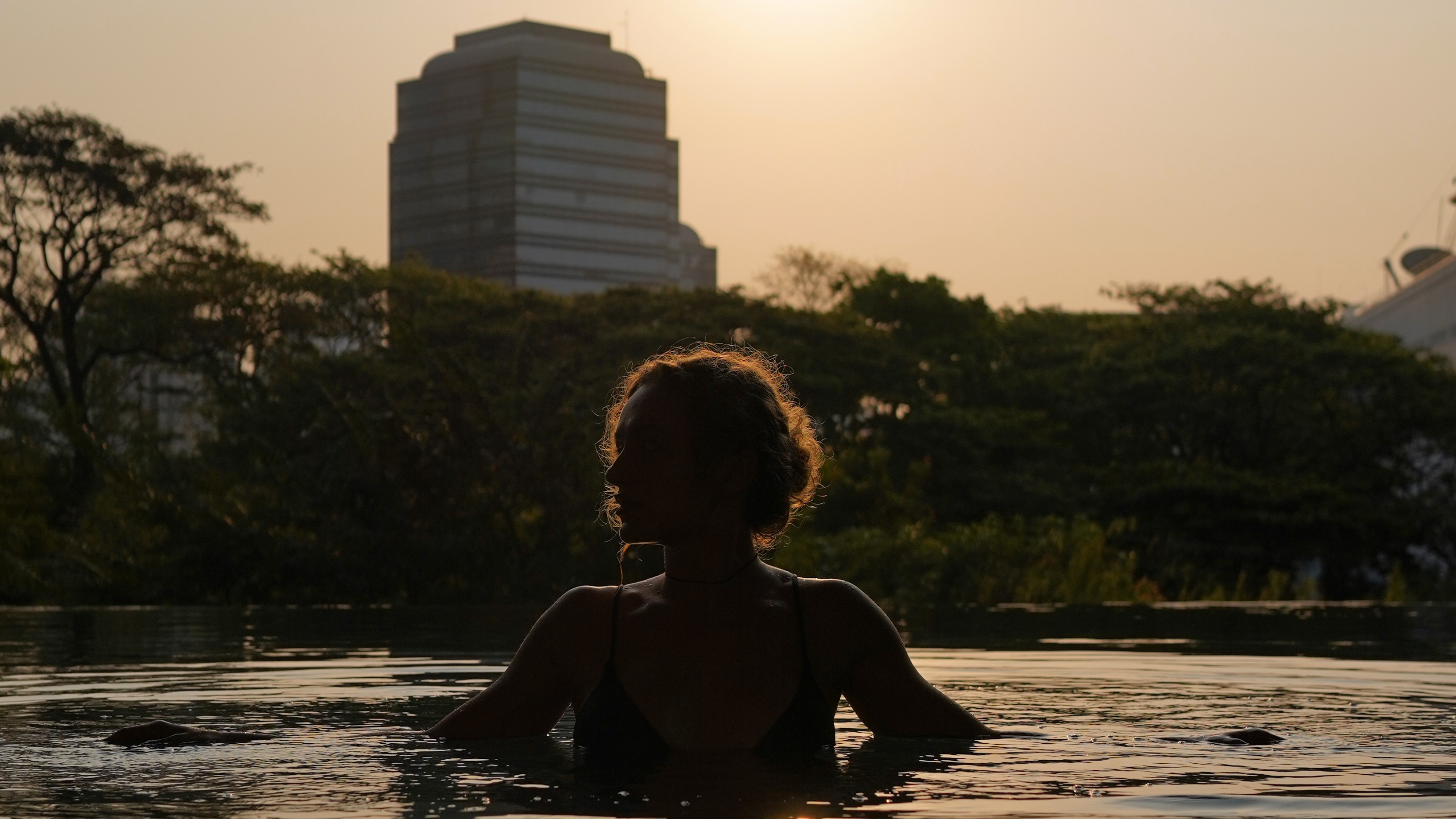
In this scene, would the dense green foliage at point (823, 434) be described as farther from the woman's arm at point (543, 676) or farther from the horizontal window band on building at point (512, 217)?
the horizontal window band on building at point (512, 217)

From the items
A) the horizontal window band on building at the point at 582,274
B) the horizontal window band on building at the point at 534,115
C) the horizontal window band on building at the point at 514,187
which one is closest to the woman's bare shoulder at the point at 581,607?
the horizontal window band on building at the point at 582,274

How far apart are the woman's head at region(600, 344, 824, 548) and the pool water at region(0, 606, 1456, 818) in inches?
20.4

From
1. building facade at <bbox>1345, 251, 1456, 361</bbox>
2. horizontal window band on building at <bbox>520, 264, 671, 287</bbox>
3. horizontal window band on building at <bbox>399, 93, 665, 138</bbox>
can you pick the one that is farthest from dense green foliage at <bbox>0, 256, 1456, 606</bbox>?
horizontal window band on building at <bbox>399, 93, 665, 138</bbox>

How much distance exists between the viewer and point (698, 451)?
11.9 feet

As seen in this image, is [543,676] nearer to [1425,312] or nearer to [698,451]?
[698,451]

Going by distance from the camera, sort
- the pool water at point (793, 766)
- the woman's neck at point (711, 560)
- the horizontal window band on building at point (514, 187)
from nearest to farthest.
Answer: the pool water at point (793, 766)
the woman's neck at point (711, 560)
the horizontal window band on building at point (514, 187)

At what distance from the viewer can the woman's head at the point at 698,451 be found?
11.9 ft

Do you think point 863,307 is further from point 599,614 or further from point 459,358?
point 599,614

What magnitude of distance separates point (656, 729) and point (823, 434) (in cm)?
2879

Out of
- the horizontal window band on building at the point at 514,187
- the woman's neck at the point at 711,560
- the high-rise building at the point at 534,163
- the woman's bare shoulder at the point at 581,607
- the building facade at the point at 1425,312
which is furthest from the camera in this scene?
the high-rise building at the point at 534,163

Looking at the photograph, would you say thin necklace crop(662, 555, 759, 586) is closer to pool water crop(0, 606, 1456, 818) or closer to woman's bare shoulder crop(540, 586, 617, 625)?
woman's bare shoulder crop(540, 586, 617, 625)

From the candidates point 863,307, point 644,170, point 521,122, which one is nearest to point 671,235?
point 644,170

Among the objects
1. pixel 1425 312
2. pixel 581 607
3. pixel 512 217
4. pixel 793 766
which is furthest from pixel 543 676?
pixel 512 217

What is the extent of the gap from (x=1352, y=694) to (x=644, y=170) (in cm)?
13023
